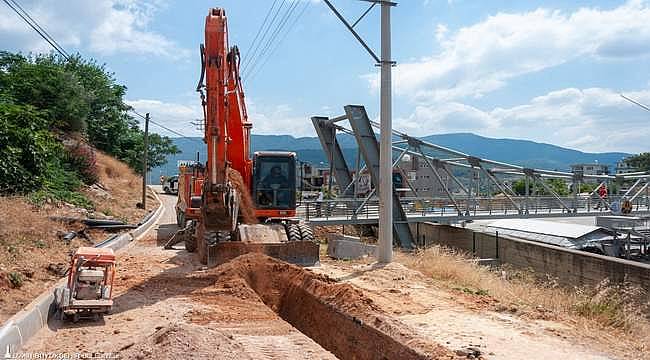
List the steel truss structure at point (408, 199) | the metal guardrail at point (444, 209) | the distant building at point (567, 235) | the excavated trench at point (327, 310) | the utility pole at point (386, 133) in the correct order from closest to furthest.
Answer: the excavated trench at point (327, 310) < the utility pole at point (386, 133) < the steel truss structure at point (408, 199) < the metal guardrail at point (444, 209) < the distant building at point (567, 235)

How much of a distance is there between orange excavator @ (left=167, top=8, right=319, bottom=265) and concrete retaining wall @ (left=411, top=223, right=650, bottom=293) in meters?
10.6

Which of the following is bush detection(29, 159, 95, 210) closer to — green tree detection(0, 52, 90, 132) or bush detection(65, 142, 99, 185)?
bush detection(65, 142, 99, 185)

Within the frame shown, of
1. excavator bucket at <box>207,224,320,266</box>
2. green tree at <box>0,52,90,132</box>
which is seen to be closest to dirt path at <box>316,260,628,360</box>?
excavator bucket at <box>207,224,320,266</box>

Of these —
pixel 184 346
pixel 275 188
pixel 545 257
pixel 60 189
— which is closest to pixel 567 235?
pixel 545 257

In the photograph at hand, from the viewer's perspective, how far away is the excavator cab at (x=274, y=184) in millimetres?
17156

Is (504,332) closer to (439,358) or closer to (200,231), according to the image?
(439,358)

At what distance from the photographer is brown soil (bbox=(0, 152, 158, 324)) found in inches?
409

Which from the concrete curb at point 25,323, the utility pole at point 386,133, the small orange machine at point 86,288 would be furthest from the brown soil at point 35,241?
the utility pole at point 386,133

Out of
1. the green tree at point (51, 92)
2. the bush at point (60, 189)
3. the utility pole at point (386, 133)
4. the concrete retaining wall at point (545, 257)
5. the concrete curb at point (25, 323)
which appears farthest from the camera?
the green tree at point (51, 92)

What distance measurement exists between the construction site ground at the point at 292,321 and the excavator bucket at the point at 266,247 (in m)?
0.46

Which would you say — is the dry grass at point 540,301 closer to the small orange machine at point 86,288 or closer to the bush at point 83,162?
the small orange machine at point 86,288

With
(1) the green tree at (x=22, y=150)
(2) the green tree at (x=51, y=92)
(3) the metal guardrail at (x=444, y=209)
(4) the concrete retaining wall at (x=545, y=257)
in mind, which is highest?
(2) the green tree at (x=51, y=92)

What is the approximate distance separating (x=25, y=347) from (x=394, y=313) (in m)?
5.66

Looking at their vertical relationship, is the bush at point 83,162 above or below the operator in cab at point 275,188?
above
